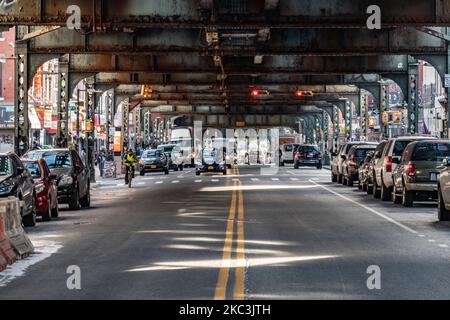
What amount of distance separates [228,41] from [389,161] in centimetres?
956

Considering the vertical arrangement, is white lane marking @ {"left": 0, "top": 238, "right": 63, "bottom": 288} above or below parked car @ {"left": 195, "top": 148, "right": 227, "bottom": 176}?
below

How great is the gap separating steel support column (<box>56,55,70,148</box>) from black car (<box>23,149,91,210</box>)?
19253 millimetres

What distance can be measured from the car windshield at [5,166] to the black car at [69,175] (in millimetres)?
6385

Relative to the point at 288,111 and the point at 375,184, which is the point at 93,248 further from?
the point at 288,111

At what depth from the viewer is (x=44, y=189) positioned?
27.8 m

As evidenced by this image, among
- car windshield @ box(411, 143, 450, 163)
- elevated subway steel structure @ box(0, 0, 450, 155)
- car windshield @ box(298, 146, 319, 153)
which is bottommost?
car windshield @ box(298, 146, 319, 153)

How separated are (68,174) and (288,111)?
76.0 metres

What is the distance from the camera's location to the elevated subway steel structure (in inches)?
1347

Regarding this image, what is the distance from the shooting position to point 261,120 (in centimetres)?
12694

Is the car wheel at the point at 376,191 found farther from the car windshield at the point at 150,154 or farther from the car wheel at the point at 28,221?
the car windshield at the point at 150,154

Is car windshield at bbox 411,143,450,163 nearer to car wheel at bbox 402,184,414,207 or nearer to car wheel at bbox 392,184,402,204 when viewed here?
car wheel at bbox 402,184,414,207

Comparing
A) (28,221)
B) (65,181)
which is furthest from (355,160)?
(28,221)

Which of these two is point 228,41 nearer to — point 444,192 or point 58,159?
point 58,159

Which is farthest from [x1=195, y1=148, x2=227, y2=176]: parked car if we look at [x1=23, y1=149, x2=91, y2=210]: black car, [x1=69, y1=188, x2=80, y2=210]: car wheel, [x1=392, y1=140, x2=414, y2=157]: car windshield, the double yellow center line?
the double yellow center line
